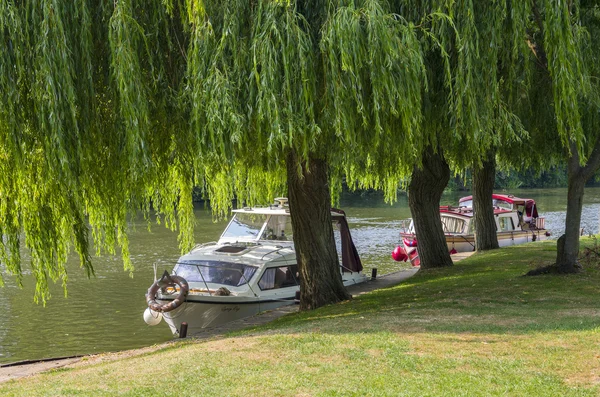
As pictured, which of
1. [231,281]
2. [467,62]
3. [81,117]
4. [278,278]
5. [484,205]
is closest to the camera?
[81,117]

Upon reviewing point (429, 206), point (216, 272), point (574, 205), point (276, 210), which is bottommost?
point (216, 272)

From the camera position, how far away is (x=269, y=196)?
59.5 feet

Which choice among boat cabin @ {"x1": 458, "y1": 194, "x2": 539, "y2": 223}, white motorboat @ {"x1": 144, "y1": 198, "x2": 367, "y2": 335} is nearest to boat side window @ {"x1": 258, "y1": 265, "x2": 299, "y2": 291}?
white motorboat @ {"x1": 144, "y1": 198, "x2": 367, "y2": 335}

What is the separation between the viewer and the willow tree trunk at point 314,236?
45.0 ft

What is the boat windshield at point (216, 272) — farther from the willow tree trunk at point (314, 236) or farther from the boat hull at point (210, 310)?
the willow tree trunk at point (314, 236)

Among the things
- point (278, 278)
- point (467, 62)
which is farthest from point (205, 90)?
point (278, 278)

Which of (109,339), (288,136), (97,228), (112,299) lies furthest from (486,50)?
(112,299)

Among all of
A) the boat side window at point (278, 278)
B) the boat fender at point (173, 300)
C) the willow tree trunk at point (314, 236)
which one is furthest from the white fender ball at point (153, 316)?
the willow tree trunk at point (314, 236)

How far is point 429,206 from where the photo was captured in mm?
19141

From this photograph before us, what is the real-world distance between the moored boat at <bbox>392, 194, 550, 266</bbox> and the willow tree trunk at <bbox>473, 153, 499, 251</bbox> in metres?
1.89

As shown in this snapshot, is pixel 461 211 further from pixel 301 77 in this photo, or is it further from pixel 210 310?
pixel 301 77

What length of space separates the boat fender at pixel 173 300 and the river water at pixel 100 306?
1354 mm

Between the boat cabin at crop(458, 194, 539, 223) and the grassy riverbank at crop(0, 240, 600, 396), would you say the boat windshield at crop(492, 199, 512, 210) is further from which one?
the grassy riverbank at crop(0, 240, 600, 396)

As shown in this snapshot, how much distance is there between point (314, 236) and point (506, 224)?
58.5ft
